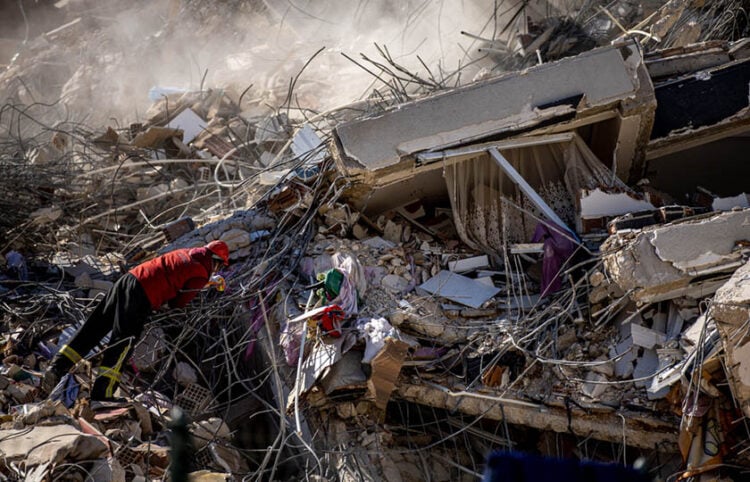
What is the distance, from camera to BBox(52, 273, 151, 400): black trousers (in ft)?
21.5

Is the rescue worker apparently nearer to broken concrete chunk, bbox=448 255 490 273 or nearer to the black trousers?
the black trousers

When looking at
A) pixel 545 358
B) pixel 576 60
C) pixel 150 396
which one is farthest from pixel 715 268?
pixel 150 396

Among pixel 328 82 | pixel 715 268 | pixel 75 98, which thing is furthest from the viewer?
pixel 75 98

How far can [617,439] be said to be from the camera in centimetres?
588

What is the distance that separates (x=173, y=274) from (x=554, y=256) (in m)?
3.07

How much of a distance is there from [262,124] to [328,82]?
183cm

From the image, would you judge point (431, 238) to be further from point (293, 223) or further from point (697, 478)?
point (697, 478)

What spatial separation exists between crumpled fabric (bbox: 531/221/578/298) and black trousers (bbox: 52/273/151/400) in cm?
319

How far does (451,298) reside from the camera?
6.96 meters

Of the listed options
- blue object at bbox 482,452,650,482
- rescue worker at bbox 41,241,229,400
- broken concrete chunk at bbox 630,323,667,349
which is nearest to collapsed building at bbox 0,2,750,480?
broken concrete chunk at bbox 630,323,667,349

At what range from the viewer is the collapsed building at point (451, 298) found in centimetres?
584

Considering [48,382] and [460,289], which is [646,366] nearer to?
[460,289]

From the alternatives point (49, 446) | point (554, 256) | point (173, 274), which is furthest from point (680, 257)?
point (49, 446)

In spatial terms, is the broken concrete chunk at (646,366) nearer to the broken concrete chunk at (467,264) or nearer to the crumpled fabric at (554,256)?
the crumpled fabric at (554,256)
